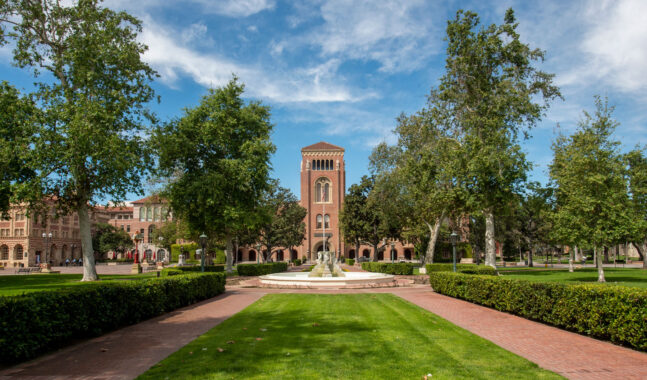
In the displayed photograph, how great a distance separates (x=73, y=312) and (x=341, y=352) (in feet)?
17.1

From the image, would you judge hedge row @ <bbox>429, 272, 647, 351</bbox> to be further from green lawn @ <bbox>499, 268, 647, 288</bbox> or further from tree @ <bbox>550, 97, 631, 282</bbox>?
tree @ <bbox>550, 97, 631, 282</bbox>

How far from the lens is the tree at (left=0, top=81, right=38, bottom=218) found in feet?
64.8

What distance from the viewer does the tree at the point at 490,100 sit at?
25656 millimetres

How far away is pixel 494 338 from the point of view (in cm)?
849

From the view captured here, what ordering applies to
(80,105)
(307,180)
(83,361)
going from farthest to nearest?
(307,180) < (80,105) < (83,361)

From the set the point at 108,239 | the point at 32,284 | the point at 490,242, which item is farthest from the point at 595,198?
the point at 108,239

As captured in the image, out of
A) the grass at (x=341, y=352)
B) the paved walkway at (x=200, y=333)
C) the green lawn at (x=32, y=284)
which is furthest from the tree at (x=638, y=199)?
the green lawn at (x=32, y=284)

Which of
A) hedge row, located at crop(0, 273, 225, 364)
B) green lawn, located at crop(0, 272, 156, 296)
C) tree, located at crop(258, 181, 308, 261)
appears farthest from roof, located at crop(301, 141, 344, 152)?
hedge row, located at crop(0, 273, 225, 364)

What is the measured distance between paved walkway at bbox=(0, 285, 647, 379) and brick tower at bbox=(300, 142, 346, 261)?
58.7 m

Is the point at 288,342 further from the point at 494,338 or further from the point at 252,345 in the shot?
the point at 494,338

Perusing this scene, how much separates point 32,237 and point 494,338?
70486mm

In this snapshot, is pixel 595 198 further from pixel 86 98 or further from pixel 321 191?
pixel 321 191

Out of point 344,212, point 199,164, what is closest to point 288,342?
point 199,164

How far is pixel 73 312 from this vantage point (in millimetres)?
7875
